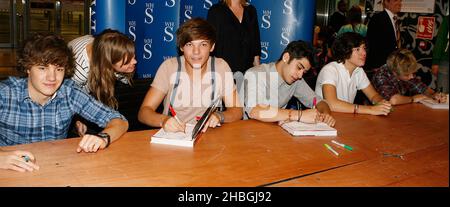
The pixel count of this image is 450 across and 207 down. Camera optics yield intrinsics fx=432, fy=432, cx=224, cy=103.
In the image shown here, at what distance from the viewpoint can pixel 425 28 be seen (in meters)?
6.30

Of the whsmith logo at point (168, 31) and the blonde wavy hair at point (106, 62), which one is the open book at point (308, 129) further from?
the whsmith logo at point (168, 31)

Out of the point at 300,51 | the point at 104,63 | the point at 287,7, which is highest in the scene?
the point at 287,7

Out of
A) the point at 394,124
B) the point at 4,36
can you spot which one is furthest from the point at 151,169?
the point at 4,36

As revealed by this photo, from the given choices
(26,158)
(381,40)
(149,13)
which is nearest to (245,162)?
(26,158)

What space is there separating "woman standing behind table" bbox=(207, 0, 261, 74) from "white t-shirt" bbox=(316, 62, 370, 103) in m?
0.82

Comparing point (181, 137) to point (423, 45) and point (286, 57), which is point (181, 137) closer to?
point (286, 57)

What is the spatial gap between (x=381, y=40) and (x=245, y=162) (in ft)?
11.2

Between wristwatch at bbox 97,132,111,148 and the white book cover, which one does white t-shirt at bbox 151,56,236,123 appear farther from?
wristwatch at bbox 97,132,111,148

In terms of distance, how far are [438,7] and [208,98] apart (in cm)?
426

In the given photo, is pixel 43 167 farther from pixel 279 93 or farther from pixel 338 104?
pixel 338 104

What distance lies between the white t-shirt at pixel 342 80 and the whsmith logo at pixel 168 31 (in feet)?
6.93

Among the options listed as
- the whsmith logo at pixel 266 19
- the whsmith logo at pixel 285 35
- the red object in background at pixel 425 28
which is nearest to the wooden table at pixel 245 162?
the whsmith logo at pixel 285 35

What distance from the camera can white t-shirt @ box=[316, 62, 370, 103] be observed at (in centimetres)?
307
